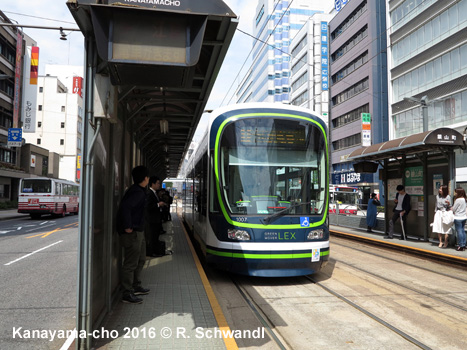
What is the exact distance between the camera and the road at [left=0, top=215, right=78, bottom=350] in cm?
444

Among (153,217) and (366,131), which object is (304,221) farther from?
(366,131)

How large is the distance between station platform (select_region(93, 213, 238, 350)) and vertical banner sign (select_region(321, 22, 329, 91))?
159 feet

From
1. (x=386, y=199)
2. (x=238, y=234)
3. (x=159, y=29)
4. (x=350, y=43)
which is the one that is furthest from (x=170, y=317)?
(x=350, y=43)

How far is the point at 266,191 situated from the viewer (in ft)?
22.8

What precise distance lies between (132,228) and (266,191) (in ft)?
9.14

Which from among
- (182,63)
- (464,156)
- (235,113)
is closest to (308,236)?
(235,113)

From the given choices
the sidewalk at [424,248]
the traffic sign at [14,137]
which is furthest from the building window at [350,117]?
the traffic sign at [14,137]

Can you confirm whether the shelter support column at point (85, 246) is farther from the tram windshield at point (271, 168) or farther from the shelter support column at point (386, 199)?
the shelter support column at point (386, 199)

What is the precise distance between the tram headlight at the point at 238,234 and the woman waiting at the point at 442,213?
260 inches

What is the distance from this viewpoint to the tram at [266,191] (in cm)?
669

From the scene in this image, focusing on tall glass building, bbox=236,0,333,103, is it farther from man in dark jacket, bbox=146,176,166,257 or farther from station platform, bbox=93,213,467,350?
station platform, bbox=93,213,467,350

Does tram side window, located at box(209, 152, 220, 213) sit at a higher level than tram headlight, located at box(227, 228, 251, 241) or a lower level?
higher

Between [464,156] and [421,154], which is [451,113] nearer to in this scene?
[464,156]

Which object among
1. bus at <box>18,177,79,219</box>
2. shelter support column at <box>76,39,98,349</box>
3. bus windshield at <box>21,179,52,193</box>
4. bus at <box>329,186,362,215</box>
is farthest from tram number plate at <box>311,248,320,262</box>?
bus windshield at <box>21,179,52,193</box>
